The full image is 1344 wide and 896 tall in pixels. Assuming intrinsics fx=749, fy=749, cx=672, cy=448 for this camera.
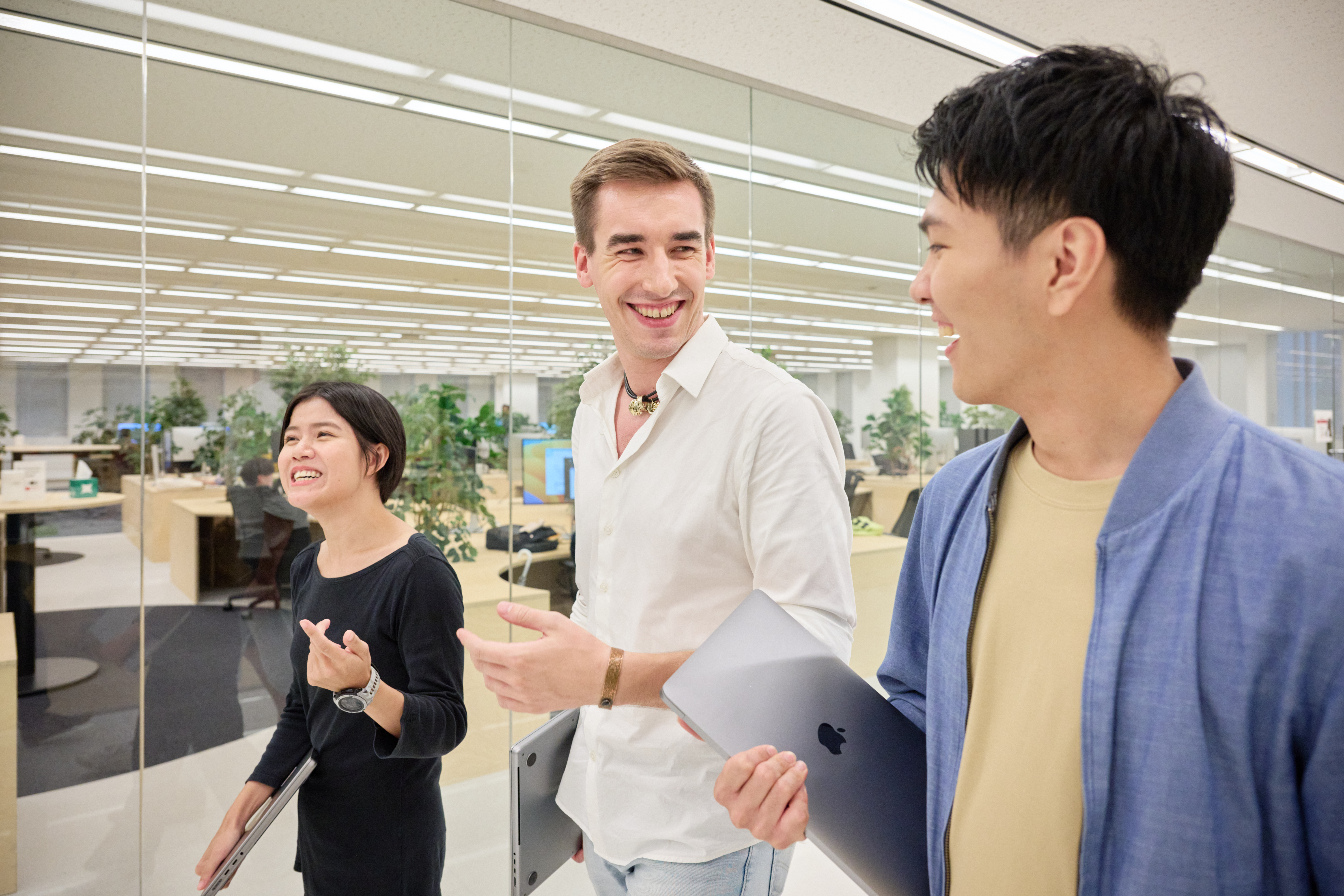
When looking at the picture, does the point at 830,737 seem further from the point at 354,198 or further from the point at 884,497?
the point at 884,497

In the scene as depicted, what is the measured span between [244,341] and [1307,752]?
2995 millimetres

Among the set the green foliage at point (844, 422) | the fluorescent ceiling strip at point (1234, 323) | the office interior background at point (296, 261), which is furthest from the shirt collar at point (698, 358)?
the fluorescent ceiling strip at point (1234, 323)

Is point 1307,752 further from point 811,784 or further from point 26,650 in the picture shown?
point 26,650

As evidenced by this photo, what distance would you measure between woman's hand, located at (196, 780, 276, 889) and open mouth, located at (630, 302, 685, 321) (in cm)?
124

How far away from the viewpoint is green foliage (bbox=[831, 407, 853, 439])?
4.52 metres

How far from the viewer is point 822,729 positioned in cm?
91

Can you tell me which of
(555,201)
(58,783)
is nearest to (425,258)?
(555,201)

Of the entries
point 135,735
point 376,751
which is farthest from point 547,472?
point 376,751

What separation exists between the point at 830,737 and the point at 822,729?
0.05 feet

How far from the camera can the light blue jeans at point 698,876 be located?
3.99 ft

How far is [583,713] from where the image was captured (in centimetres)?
140

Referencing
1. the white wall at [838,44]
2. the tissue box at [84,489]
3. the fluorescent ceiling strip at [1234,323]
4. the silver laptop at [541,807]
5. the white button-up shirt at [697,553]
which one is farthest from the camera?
the fluorescent ceiling strip at [1234,323]

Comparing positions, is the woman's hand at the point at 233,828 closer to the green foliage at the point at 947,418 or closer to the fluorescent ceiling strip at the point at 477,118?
the fluorescent ceiling strip at the point at 477,118

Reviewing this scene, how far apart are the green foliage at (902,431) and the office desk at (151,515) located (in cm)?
367
